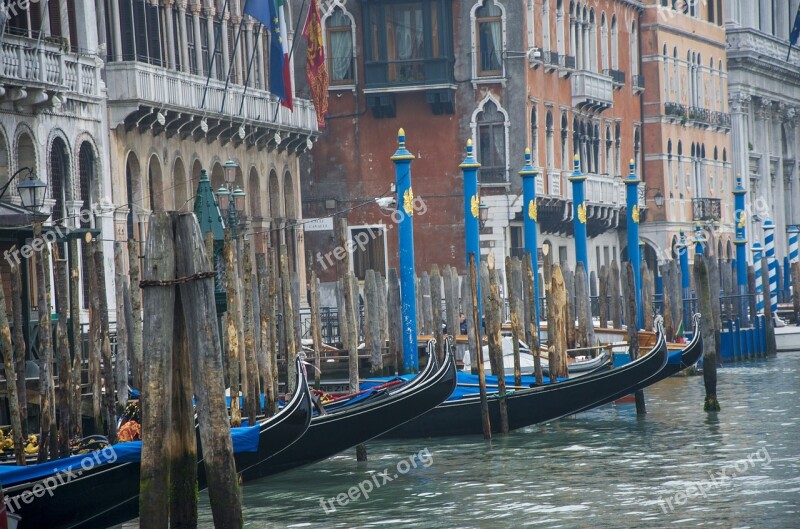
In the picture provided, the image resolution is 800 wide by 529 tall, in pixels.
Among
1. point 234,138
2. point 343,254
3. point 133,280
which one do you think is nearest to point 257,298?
point 343,254

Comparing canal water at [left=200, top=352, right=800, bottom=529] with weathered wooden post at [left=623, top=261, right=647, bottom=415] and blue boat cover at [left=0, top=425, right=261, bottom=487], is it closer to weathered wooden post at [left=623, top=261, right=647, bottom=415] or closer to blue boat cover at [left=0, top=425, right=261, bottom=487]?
weathered wooden post at [left=623, top=261, right=647, bottom=415]

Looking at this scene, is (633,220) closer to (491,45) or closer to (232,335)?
(491,45)

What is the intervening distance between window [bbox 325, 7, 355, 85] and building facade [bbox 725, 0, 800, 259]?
15.7 m

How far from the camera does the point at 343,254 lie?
66.7ft

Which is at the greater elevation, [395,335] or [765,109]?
[765,109]

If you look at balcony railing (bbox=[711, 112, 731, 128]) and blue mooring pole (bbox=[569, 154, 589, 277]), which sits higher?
balcony railing (bbox=[711, 112, 731, 128])

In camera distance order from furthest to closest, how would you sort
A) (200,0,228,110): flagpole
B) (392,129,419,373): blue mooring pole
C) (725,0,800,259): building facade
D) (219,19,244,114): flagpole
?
(725,0,800,259): building facade
(219,19,244,114): flagpole
(200,0,228,110): flagpole
(392,129,419,373): blue mooring pole

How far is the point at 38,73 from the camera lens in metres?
21.7

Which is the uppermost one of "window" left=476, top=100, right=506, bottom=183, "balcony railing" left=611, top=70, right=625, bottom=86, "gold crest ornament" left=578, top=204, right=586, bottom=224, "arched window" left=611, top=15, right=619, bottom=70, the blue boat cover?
"arched window" left=611, top=15, right=619, bottom=70

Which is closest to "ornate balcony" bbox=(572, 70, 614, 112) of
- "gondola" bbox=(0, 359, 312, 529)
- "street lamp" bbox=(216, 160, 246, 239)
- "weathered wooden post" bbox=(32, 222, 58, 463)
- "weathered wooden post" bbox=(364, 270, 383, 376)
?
"street lamp" bbox=(216, 160, 246, 239)

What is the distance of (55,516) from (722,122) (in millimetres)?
37023

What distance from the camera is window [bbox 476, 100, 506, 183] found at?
34.2 meters

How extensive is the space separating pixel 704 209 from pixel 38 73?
84.3 feet

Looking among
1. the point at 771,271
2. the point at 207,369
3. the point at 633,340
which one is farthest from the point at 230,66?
Answer: the point at 207,369
